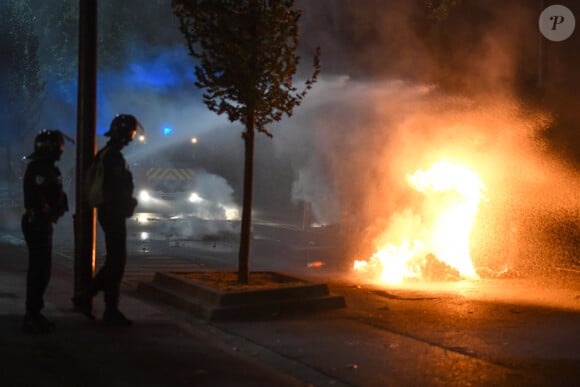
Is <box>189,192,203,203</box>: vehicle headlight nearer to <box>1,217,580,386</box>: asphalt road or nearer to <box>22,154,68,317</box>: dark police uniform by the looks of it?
<box>1,217,580,386</box>: asphalt road

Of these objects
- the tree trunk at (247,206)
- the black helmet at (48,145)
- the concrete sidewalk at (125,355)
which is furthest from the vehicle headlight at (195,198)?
the black helmet at (48,145)

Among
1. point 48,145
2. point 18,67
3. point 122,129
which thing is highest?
point 18,67

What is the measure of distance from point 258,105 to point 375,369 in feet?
13.0

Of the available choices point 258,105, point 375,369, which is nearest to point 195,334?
point 375,369

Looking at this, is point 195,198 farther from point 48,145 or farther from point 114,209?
point 48,145

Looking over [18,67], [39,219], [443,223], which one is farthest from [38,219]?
[18,67]

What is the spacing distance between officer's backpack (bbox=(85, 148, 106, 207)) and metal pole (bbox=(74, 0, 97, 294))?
1.53 ft

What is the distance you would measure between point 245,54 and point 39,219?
3369 mm

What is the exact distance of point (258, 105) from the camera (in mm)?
8703

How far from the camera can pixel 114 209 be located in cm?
664

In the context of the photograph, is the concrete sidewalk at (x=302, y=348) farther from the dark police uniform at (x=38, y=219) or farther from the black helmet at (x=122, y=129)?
the black helmet at (x=122, y=129)

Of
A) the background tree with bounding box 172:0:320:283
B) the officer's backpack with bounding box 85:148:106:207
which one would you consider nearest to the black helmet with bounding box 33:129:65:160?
the officer's backpack with bounding box 85:148:106:207

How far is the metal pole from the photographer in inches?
288

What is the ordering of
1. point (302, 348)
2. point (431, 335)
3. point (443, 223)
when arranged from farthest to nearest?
point (443, 223)
point (431, 335)
point (302, 348)
